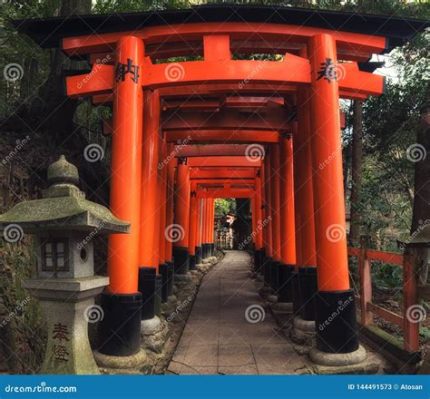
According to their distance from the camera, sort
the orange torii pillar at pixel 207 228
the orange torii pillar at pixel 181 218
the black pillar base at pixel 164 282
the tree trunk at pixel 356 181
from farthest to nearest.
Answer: the orange torii pillar at pixel 207 228, the orange torii pillar at pixel 181 218, the tree trunk at pixel 356 181, the black pillar base at pixel 164 282

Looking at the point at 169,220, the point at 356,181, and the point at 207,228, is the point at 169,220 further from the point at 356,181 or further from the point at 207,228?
the point at 207,228

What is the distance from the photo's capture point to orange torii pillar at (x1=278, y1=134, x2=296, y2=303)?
9.34 m

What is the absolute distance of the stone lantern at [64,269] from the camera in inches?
167

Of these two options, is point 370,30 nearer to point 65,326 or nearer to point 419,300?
point 419,300

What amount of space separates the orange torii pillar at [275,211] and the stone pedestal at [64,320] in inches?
241

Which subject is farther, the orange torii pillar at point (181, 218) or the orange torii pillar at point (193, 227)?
the orange torii pillar at point (193, 227)

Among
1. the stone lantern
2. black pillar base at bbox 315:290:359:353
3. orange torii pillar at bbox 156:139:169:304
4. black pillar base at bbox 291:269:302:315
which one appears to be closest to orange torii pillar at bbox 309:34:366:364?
black pillar base at bbox 315:290:359:353

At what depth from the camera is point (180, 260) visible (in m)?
14.1

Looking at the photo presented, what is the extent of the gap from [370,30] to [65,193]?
501cm

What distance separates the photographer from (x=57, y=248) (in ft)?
14.7

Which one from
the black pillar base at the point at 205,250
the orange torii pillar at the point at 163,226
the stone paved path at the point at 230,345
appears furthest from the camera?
the black pillar base at the point at 205,250

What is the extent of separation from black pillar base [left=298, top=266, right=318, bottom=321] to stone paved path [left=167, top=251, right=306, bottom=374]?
0.56 metres

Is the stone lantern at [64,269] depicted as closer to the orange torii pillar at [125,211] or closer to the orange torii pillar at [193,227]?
the orange torii pillar at [125,211]

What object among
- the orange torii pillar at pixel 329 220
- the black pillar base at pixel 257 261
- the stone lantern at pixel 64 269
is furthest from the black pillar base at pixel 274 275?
the stone lantern at pixel 64 269
